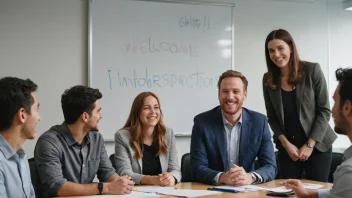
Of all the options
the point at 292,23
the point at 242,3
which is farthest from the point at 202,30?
the point at 292,23

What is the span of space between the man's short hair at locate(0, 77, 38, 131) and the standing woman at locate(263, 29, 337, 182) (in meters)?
1.85

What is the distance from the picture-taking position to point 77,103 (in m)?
2.66

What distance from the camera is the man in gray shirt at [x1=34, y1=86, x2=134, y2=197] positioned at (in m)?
2.48

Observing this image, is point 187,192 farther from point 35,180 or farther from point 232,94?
point 35,180

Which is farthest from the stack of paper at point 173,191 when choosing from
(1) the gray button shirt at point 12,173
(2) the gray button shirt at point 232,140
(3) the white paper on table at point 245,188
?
(1) the gray button shirt at point 12,173

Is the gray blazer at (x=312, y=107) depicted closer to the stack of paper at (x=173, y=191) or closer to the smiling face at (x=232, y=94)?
the smiling face at (x=232, y=94)

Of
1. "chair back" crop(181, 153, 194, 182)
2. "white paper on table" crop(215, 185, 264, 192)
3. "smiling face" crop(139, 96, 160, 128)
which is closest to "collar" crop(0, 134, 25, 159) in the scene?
"white paper on table" crop(215, 185, 264, 192)

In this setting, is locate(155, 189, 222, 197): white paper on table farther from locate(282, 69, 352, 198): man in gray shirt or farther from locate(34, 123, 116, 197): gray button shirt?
locate(282, 69, 352, 198): man in gray shirt

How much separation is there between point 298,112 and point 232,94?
59cm

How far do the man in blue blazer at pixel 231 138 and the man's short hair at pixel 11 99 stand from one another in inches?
48.7

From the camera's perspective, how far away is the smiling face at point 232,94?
2873 mm

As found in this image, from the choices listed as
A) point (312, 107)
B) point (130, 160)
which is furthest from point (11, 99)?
point (312, 107)

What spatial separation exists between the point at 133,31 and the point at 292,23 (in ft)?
6.17

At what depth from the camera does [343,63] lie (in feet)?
16.8
